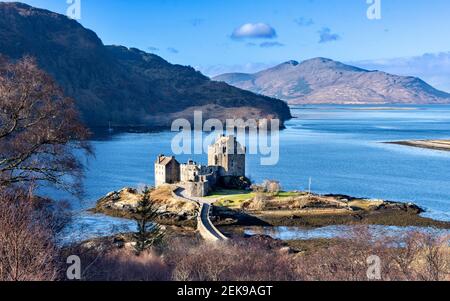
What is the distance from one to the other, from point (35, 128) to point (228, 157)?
64124mm

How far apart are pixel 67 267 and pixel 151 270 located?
10.8 feet

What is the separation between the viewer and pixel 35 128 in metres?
17.6

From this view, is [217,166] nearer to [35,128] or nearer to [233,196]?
[233,196]

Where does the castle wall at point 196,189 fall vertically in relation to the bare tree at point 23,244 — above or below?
below

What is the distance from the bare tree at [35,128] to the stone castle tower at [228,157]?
207 feet

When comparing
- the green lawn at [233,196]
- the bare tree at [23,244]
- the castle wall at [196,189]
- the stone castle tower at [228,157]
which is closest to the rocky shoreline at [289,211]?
the green lawn at [233,196]

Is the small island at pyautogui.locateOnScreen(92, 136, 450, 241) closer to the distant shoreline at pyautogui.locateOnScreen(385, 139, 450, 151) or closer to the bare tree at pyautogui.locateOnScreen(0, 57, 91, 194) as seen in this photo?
the bare tree at pyautogui.locateOnScreen(0, 57, 91, 194)

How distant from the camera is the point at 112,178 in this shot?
318 feet

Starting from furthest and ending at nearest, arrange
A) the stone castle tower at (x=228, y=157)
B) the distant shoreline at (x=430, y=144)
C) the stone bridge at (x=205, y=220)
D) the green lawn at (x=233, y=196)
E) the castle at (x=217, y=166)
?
the distant shoreline at (x=430, y=144) < the stone castle tower at (x=228, y=157) < the castle at (x=217, y=166) < the green lawn at (x=233, y=196) < the stone bridge at (x=205, y=220)

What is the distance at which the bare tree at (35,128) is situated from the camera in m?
17.1

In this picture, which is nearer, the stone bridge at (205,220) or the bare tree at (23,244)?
the bare tree at (23,244)

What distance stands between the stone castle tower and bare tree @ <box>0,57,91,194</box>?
6309 cm

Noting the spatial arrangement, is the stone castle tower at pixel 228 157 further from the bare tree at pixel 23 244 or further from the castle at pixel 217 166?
the bare tree at pixel 23 244

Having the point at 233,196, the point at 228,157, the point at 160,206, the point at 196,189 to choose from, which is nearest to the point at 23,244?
the point at 160,206
